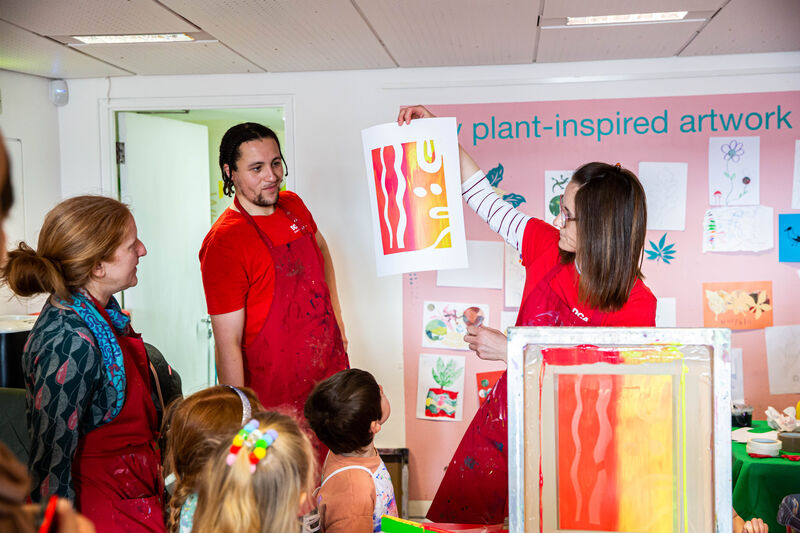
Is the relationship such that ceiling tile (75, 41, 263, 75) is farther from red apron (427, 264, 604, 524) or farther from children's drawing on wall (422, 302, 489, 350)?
red apron (427, 264, 604, 524)

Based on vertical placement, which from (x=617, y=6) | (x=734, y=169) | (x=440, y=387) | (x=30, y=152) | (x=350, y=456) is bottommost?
(x=440, y=387)

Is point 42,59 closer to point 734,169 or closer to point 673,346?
point 673,346

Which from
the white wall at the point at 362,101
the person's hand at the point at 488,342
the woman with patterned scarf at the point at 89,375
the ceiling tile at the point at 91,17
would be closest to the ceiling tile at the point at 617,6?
the white wall at the point at 362,101

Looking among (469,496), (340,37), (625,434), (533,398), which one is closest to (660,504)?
(625,434)

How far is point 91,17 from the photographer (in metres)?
2.45

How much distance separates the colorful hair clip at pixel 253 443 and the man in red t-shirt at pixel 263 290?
1.15 metres

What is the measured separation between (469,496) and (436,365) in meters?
1.60

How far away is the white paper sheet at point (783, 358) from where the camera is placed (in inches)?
131

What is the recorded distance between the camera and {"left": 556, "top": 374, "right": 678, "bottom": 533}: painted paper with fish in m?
1.26

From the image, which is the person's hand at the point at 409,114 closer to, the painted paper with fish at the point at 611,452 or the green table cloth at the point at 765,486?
the painted paper with fish at the point at 611,452

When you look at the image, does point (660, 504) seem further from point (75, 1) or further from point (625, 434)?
point (75, 1)

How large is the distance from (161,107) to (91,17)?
3.74 ft

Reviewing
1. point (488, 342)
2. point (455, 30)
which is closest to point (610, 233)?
point (488, 342)

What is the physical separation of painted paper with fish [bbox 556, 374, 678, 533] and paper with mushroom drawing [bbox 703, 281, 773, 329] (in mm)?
2312
